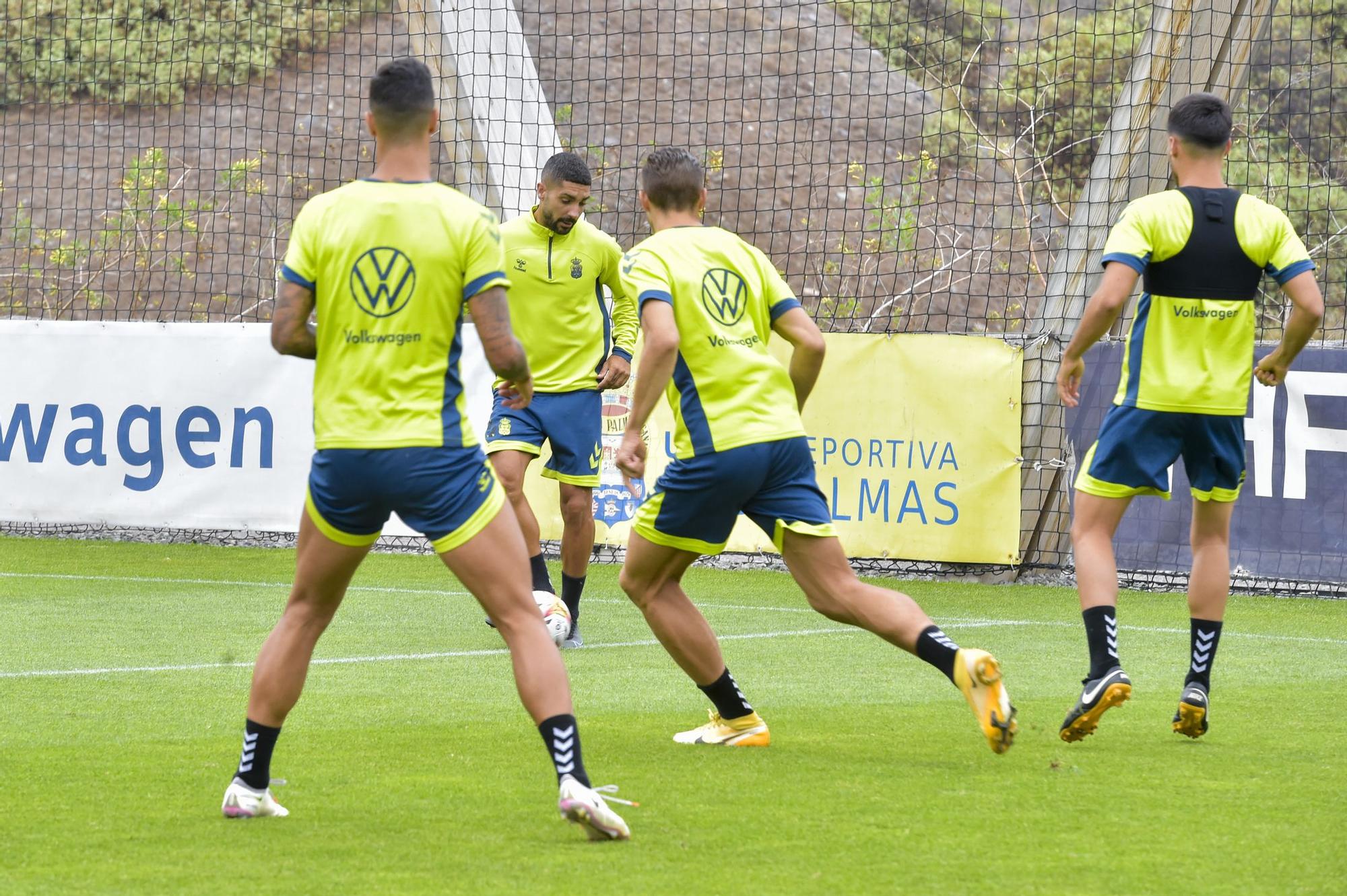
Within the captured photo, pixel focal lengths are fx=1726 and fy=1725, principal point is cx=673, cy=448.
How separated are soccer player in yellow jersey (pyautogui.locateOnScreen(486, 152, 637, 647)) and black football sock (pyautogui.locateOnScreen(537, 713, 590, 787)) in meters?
A: 3.92

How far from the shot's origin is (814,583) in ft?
17.9

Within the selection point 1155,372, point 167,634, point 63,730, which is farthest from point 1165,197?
point 167,634

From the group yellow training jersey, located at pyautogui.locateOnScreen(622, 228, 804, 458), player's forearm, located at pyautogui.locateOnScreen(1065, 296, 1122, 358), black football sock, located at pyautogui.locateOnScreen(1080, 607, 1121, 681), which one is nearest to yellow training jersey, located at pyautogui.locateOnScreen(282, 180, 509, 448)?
yellow training jersey, located at pyautogui.locateOnScreen(622, 228, 804, 458)

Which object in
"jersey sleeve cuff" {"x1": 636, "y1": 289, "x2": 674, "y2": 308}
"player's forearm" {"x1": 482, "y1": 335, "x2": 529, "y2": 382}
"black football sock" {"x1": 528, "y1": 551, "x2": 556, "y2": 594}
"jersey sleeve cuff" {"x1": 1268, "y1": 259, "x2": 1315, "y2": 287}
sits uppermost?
"jersey sleeve cuff" {"x1": 1268, "y1": 259, "x2": 1315, "y2": 287}

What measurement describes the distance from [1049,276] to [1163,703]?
541 centimetres

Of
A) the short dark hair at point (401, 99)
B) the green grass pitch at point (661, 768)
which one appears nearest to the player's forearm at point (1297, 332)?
the green grass pitch at point (661, 768)

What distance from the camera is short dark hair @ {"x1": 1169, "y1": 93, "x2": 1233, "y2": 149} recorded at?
5.81 meters

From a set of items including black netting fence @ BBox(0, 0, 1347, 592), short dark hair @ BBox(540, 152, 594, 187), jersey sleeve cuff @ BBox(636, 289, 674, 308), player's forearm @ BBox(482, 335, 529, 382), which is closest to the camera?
player's forearm @ BBox(482, 335, 529, 382)

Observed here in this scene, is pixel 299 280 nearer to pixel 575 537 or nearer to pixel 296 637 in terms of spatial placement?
pixel 296 637

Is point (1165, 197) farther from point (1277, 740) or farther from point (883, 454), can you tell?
point (883, 454)

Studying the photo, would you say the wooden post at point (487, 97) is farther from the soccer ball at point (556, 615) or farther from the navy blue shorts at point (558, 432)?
the soccer ball at point (556, 615)

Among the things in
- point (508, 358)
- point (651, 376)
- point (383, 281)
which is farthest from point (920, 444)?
point (383, 281)

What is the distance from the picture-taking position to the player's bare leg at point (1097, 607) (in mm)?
5477

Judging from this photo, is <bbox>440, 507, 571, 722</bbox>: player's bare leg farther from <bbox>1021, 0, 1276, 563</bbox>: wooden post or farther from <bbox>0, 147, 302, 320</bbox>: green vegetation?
<bbox>0, 147, 302, 320</bbox>: green vegetation
